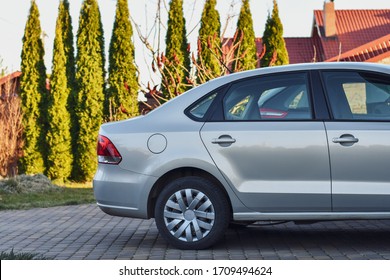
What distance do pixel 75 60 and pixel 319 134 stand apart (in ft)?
66.7

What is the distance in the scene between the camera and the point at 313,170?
25.1 ft

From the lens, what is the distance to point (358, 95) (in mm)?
7941

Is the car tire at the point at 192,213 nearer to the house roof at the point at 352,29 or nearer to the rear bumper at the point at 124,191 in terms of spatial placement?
the rear bumper at the point at 124,191

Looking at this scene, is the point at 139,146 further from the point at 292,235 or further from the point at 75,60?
the point at 75,60

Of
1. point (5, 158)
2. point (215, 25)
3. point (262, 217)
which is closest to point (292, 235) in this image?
point (262, 217)

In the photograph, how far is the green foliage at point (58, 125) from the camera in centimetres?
2644

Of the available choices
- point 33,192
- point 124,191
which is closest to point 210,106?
point 124,191

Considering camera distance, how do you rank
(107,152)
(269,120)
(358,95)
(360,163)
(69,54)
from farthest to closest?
(69,54), (107,152), (358,95), (269,120), (360,163)

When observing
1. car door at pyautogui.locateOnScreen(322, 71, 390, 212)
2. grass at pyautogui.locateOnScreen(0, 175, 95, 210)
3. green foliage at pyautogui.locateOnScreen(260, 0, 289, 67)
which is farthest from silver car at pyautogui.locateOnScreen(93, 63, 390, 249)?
green foliage at pyautogui.locateOnScreen(260, 0, 289, 67)

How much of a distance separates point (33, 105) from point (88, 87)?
1.87 metres

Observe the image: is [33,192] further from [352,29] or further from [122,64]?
[352,29]

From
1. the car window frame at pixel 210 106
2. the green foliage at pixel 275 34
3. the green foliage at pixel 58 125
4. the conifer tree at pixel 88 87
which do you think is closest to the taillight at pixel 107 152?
the car window frame at pixel 210 106

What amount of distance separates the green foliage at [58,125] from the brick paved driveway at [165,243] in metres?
15.0

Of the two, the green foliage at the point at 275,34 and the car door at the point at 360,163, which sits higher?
the car door at the point at 360,163
